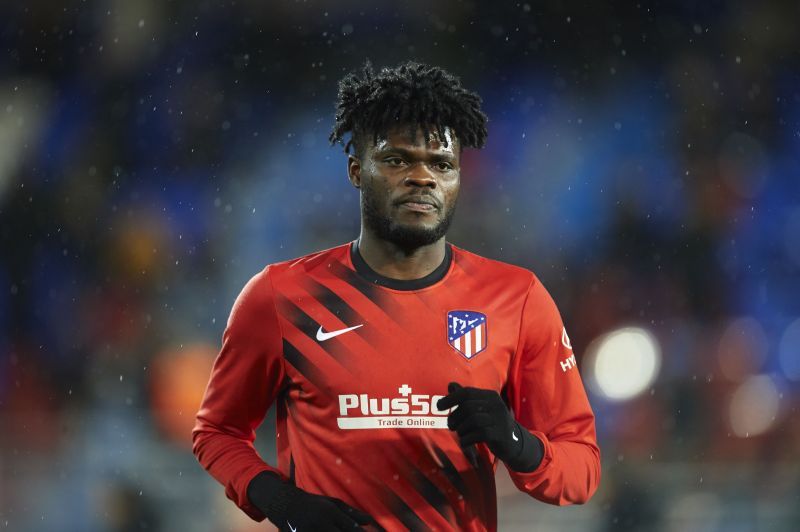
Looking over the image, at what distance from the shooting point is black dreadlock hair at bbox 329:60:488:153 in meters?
2.77

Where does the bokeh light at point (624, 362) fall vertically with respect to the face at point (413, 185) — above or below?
below

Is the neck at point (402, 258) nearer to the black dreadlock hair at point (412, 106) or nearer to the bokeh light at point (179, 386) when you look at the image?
the black dreadlock hair at point (412, 106)

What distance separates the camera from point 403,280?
2854 millimetres

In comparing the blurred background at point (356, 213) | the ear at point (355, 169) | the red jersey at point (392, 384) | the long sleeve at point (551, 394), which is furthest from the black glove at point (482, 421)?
the blurred background at point (356, 213)

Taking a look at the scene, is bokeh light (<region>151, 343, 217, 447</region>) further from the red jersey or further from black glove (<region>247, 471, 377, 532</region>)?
black glove (<region>247, 471, 377, 532</region>)

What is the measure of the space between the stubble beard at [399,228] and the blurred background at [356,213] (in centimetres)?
385

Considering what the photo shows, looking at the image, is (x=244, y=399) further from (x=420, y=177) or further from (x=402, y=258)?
(x=420, y=177)

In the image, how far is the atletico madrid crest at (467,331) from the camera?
9.00 feet

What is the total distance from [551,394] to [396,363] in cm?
44

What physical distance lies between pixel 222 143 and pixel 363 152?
21.1 feet

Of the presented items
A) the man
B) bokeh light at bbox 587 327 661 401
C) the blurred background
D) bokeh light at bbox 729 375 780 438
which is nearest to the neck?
the man

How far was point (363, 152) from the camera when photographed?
9.40 ft

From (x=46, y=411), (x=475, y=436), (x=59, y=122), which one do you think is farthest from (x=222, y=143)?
(x=475, y=436)

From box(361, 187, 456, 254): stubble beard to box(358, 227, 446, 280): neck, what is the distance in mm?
18
